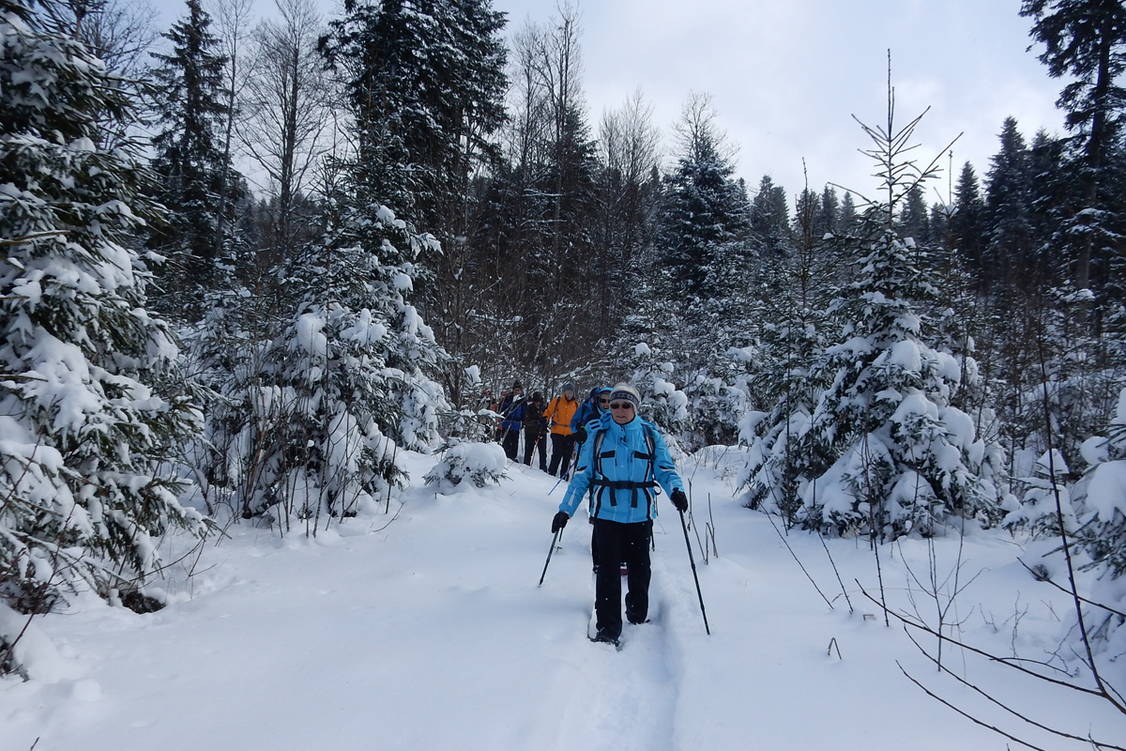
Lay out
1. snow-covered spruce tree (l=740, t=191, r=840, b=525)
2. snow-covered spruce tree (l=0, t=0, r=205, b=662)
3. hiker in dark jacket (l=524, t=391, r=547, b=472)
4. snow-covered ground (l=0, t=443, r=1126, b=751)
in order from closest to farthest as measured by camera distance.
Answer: snow-covered ground (l=0, t=443, r=1126, b=751) → snow-covered spruce tree (l=0, t=0, r=205, b=662) → snow-covered spruce tree (l=740, t=191, r=840, b=525) → hiker in dark jacket (l=524, t=391, r=547, b=472)

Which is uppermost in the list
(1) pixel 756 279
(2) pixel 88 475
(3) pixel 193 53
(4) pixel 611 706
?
(3) pixel 193 53

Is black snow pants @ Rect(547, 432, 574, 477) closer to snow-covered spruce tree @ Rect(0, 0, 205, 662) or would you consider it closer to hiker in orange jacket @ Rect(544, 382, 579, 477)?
hiker in orange jacket @ Rect(544, 382, 579, 477)

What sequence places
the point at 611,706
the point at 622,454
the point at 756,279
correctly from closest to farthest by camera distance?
the point at 611,706 → the point at 622,454 → the point at 756,279

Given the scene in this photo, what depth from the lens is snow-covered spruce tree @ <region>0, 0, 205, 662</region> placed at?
3285 millimetres

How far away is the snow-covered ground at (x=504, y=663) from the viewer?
9.54ft

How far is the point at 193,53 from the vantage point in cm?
2078

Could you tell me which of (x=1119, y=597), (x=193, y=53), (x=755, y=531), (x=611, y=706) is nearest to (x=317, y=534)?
(x=611, y=706)

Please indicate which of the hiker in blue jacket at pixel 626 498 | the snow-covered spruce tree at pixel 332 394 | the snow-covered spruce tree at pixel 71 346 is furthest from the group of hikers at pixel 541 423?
the snow-covered spruce tree at pixel 71 346

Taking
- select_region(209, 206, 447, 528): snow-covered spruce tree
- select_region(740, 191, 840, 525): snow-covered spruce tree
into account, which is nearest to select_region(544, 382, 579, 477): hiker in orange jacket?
select_region(740, 191, 840, 525): snow-covered spruce tree

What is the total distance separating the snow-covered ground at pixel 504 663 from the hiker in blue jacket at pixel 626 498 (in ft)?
1.05

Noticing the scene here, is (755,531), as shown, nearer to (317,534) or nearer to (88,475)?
(317,534)

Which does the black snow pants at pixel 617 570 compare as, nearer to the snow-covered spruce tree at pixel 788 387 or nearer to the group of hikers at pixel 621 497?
the group of hikers at pixel 621 497

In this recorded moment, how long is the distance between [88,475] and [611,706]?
147 inches

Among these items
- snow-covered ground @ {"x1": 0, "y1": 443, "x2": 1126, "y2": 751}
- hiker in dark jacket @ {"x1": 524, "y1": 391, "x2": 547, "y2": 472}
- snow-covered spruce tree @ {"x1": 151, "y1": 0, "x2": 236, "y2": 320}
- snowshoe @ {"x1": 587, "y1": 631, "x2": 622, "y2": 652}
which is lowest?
snowshoe @ {"x1": 587, "y1": 631, "x2": 622, "y2": 652}
